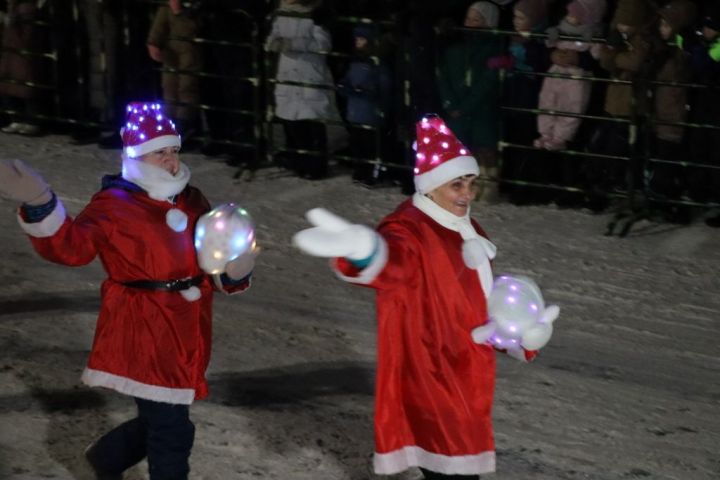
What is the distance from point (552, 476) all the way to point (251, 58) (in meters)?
6.25

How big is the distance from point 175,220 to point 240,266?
30 cm

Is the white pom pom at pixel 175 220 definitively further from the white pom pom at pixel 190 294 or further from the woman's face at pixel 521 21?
the woman's face at pixel 521 21

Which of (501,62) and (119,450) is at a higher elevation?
(501,62)

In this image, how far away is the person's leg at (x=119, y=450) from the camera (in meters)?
5.42

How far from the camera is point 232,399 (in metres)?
6.89

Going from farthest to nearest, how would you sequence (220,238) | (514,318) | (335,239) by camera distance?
(220,238), (514,318), (335,239)

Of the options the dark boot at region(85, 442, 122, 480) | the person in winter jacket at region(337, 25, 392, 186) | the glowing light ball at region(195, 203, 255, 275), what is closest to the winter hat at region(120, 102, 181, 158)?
the glowing light ball at region(195, 203, 255, 275)

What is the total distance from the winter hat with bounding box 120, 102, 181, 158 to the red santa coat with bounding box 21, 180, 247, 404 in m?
0.19

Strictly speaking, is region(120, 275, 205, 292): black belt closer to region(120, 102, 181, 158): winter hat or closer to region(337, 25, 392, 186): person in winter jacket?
region(120, 102, 181, 158): winter hat

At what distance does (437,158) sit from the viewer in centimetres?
500

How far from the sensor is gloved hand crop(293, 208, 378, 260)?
4.42m

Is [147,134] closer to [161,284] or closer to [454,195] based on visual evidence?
[161,284]

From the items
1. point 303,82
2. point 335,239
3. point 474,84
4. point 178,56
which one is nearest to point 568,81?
point 474,84

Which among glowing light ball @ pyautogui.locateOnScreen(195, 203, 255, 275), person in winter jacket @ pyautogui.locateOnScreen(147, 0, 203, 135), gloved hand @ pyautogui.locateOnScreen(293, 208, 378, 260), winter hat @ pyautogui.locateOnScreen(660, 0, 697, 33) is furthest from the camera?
person in winter jacket @ pyautogui.locateOnScreen(147, 0, 203, 135)
